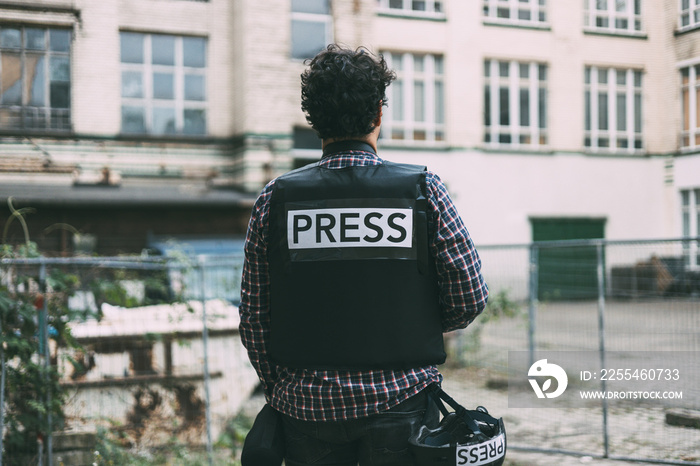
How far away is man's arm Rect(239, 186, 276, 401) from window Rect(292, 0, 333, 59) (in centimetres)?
1331

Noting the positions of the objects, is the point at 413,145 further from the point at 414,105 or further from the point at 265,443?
the point at 265,443

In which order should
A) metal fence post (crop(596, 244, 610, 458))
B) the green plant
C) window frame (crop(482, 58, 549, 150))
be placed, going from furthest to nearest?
window frame (crop(482, 58, 549, 150))
metal fence post (crop(596, 244, 610, 458))
the green plant

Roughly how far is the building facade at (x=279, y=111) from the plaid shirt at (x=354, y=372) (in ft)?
21.7

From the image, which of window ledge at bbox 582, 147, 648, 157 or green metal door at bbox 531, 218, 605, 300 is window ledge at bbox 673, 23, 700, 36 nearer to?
green metal door at bbox 531, 218, 605, 300

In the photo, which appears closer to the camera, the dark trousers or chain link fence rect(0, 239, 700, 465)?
the dark trousers

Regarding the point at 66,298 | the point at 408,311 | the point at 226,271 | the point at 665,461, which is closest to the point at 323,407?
the point at 408,311

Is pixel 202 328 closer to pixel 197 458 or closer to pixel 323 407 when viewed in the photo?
pixel 197 458

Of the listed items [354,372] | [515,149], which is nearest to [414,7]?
[515,149]

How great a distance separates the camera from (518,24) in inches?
602

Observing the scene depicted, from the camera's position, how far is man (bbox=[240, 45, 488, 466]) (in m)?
1.75

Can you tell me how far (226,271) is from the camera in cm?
563

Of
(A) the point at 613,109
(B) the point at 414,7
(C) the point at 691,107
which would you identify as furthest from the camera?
(B) the point at 414,7

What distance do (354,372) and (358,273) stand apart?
0.82ft

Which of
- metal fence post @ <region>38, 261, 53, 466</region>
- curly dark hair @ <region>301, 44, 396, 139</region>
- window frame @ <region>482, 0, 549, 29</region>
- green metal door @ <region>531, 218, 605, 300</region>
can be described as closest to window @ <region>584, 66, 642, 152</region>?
window frame @ <region>482, 0, 549, 29</region>
